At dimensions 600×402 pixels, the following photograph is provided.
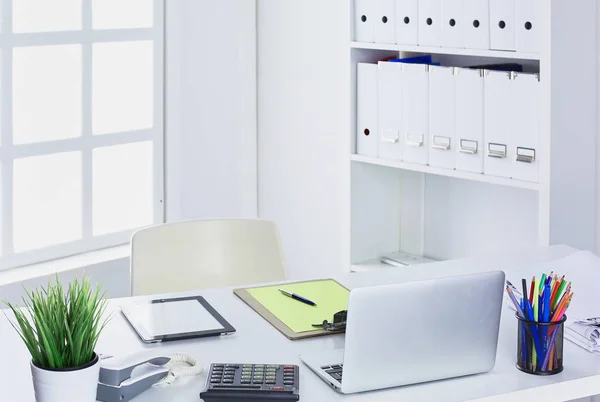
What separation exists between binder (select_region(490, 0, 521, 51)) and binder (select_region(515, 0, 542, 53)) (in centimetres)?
2

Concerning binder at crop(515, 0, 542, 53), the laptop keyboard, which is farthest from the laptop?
binder at crop(515, 0, 542, 53)

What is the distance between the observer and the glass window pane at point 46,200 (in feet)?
10.4

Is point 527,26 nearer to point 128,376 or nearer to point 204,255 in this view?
point 204,255

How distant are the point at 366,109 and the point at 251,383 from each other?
5.49ft

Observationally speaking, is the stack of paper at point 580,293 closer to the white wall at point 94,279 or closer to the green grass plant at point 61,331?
the green grass plant at point 61,331

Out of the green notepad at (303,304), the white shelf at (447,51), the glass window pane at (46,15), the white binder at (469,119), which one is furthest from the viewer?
the glass window pane at (46,15)

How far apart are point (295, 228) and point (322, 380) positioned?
212cm

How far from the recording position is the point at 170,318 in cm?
192

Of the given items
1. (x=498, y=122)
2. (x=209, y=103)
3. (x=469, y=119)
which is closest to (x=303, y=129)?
(x=209, y=103)

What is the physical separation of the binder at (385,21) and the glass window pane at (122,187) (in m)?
1.04

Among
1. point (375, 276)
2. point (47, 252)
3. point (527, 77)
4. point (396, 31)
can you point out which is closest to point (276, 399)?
point (375, 276)

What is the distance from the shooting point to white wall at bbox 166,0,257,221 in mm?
3537

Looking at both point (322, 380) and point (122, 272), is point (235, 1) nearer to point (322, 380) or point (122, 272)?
point (122, 272)

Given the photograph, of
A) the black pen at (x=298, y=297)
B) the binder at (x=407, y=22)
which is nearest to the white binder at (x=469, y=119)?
the binder at (x=407, y=22)
